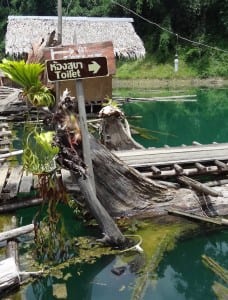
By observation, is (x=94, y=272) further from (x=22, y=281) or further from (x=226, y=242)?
(x=226, y=242)

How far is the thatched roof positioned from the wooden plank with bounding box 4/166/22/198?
46.5 feet

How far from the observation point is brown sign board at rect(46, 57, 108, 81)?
18.9 feet

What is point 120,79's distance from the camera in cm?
3231

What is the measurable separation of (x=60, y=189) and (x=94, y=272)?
120 cm

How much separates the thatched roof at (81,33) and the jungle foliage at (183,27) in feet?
30.4

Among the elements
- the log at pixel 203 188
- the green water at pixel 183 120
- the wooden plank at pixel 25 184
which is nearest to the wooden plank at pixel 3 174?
the wooden plank at pixel 25 184

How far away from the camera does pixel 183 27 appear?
115 feet

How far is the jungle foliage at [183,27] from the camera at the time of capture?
3216 centimetres

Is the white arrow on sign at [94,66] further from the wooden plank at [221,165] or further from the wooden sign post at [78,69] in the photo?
the wooden plank at [221,165]

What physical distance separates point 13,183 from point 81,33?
15944mm

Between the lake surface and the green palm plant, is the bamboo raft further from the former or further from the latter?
the green palm plant

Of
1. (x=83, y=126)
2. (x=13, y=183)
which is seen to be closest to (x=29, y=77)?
(x=83, y=126)

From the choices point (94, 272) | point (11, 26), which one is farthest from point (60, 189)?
point (11, 26)

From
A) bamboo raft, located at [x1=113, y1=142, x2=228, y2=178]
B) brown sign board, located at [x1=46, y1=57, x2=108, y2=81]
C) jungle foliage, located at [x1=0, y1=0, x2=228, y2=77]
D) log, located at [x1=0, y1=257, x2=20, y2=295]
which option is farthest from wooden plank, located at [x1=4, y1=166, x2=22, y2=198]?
jungle foliage, located at [x1=0, y1=0, x2=228, y2=77]
